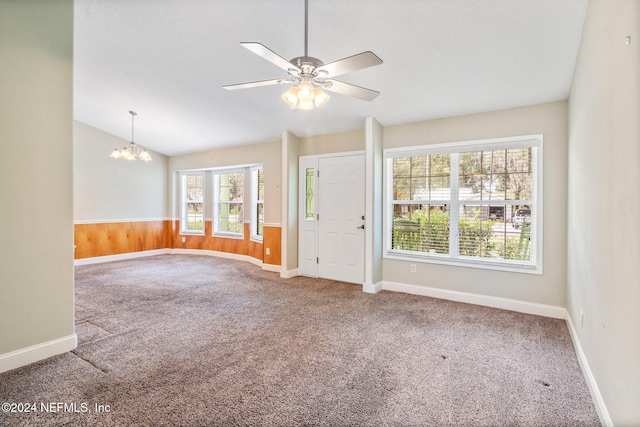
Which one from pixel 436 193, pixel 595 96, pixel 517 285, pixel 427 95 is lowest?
pixel 517 285

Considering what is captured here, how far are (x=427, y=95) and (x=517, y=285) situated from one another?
2472 millimetres

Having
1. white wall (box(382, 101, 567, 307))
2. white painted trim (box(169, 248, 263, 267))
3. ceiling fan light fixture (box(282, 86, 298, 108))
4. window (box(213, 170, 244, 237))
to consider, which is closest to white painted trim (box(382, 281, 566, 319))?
white wall (box(382, 101, 567, 307))

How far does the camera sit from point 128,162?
6.89 m

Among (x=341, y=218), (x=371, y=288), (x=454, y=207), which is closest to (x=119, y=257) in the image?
(x=341, y=218)

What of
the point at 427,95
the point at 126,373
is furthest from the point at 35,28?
the point at 427,95

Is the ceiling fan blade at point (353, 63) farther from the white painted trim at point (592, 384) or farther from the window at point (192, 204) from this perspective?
the window at point (192, 204)

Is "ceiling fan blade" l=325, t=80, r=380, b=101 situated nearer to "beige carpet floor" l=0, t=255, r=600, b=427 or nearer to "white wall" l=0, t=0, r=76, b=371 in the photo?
"beige carpet floor" l=0, t=255, r=600, b=427

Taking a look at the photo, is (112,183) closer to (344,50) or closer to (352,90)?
(344,50)

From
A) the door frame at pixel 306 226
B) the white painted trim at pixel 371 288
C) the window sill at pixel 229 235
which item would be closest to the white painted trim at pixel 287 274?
the door frame at pixel 306 226

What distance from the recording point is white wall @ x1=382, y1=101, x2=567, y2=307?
132 inches

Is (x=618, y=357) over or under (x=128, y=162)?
under

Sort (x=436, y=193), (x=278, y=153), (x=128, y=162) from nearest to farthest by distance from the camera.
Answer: (x=436, y=193)
(x=278, y=153)
(x=128, y=162)

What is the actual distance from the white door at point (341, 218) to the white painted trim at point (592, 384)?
267 cm

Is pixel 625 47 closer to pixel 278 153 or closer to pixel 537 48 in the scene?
pixel 537 48
